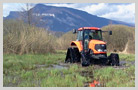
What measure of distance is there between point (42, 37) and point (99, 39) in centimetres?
670

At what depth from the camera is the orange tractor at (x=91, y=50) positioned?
34.5 ft

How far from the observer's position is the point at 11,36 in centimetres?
1458

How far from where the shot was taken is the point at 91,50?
10766mm

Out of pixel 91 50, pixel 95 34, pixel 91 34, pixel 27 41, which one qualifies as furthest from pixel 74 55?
pixel 27 41

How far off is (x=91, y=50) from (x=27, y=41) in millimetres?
6689

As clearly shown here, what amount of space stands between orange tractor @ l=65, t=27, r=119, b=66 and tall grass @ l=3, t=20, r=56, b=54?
198 inches

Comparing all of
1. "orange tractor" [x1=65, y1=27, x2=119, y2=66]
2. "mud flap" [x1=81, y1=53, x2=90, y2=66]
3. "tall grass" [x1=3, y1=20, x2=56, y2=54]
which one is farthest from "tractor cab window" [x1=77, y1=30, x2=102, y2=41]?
"tall grass" [x1=3, y1=20, x2=56, y2=54]

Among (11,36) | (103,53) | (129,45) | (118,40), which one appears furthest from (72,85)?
(118,40)

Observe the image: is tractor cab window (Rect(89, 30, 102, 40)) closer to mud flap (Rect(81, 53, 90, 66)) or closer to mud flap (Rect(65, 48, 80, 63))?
mud flap (Rect(65, 48, 80, 63))

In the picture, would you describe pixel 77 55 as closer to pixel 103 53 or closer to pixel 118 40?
pixel 103 53

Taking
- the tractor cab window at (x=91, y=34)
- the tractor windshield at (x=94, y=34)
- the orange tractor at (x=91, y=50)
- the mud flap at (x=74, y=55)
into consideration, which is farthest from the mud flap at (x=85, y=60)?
the mud flap at (x=74, y=55)

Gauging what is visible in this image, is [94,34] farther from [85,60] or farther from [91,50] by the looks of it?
[85,60]

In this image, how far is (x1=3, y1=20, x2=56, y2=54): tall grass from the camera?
14.6 metres

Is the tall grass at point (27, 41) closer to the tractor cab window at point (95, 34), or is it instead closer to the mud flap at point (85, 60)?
the tractor cab window at point (95, 34)
